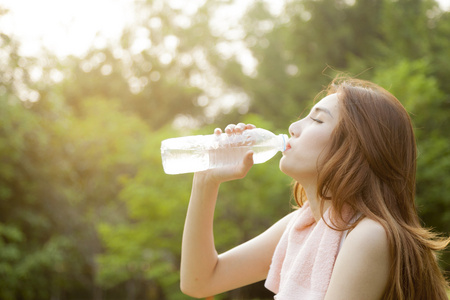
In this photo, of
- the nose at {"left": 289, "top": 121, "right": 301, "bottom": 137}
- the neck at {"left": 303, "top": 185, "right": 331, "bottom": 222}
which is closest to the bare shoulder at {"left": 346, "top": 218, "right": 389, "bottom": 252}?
the neck at {"left": 303, "top": 185, "right": 331, "bottom": 222}

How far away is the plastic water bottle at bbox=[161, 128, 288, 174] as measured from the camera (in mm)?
1966

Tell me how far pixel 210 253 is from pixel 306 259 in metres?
0.44

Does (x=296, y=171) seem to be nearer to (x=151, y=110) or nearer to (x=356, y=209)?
(x=356, y=209)

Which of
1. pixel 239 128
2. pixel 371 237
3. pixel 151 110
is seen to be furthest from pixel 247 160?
pixel 151 110

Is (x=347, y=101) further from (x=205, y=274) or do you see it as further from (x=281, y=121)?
(x=281, y=121)

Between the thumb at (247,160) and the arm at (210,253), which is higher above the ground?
the thumb at (247,160)

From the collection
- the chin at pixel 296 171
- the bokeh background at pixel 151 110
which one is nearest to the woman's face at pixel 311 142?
the chin at pixel 296 171

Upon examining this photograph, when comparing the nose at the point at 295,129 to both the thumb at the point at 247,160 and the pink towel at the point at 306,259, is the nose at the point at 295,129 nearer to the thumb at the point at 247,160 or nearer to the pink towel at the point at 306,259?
the thumb at the point at 247,160

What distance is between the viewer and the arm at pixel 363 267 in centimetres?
129

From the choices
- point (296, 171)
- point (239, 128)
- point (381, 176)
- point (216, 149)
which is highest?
point (216, 149)

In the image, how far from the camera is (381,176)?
1.45 metres

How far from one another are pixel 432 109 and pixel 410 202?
9178mm

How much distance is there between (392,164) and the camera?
144 cm

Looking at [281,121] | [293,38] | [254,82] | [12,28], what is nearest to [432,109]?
[281,121]
